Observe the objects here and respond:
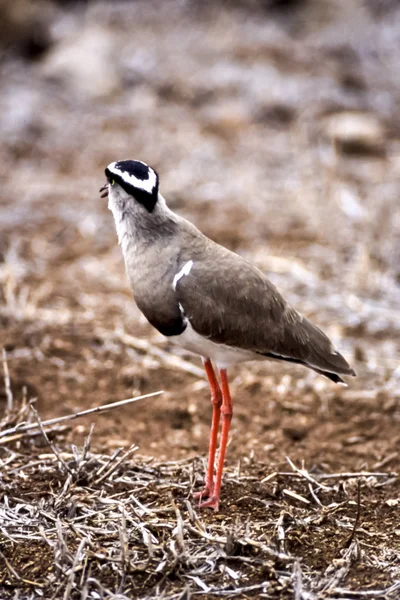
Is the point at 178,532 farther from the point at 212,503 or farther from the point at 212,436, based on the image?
the point at 212,436

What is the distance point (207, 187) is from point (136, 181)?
4988 millimetres

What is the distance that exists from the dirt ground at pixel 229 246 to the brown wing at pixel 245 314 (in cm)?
58

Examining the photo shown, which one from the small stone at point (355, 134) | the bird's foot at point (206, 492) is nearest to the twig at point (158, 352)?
the bird's foot at point (206, 492)

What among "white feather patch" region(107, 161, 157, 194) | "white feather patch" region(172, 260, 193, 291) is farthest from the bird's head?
"white feather patch" region(172, 260, 193, 291)

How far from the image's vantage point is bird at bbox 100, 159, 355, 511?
346 cm

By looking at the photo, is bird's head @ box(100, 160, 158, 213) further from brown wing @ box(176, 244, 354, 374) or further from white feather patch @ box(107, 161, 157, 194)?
brown wing @ box(176, 244, 354, 374)

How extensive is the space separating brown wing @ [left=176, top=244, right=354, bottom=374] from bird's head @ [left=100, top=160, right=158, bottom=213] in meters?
0.31

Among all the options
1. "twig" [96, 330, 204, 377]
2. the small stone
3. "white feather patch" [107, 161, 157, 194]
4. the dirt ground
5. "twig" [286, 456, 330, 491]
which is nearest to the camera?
the dirt ground

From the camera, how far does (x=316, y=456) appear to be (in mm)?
4344

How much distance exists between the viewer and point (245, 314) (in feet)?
11.8

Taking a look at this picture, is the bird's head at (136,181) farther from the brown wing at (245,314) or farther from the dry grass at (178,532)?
the dry grass at (178,532)

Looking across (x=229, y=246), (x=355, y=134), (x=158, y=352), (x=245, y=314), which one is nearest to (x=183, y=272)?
(x=245, y=314)

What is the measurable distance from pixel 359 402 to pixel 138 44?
8.72 meters

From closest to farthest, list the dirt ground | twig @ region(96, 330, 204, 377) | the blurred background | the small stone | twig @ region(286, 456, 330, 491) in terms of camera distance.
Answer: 1. the dirt ground
2. twig @ region(286, 456, 330, 491)
3. the blurred background
4. twig @ region(96, 330, 204, 377)
5. the small stone
